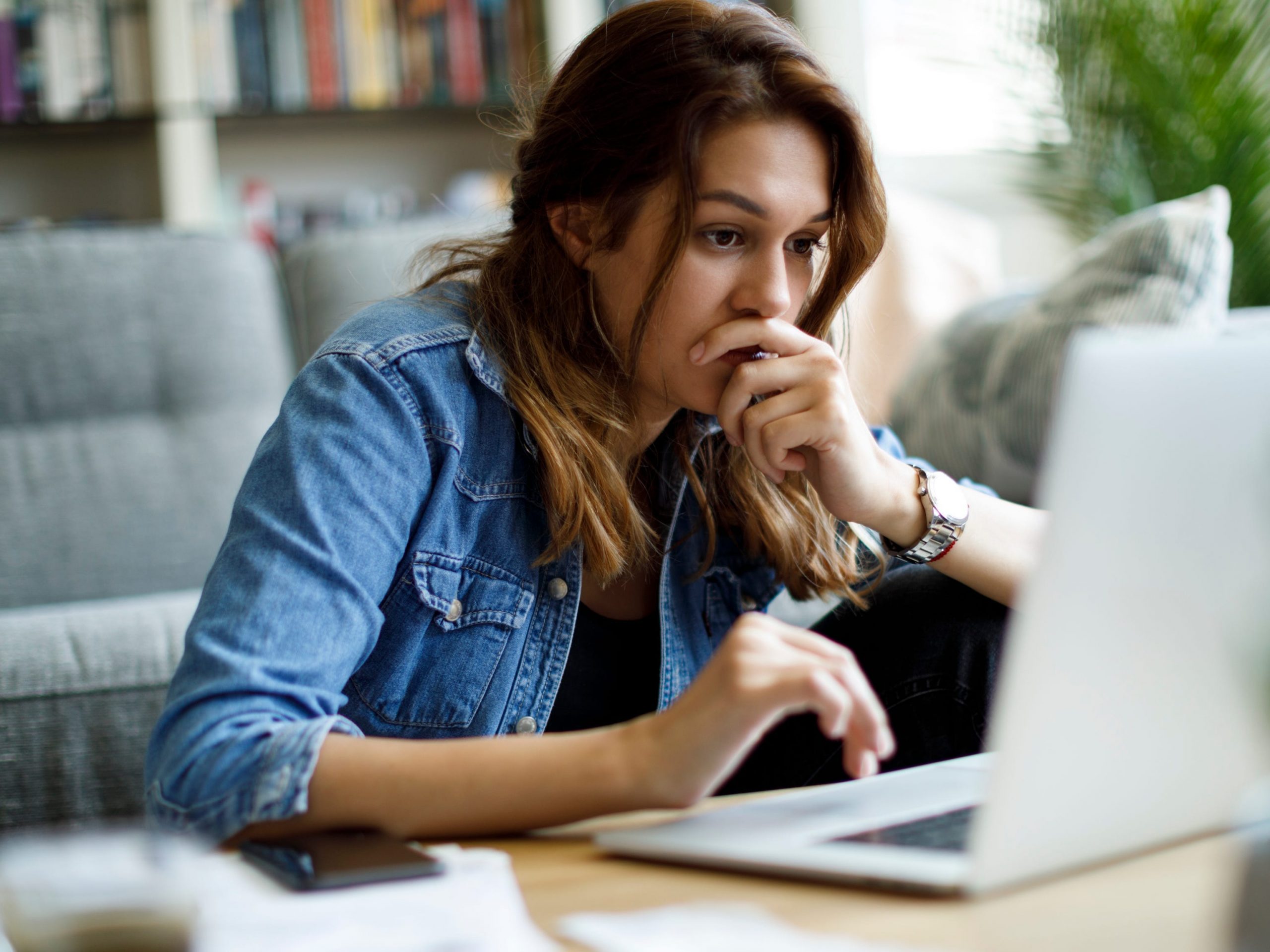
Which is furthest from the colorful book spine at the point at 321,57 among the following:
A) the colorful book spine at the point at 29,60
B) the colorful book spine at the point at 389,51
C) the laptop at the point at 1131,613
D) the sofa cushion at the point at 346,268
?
the laptop at the point at 1131,613

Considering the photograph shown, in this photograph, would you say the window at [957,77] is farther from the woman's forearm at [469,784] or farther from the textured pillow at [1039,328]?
the woman's forearm at [469,784]

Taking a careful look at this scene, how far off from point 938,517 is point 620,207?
0.38 meters

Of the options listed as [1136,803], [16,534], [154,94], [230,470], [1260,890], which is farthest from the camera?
[154,94]

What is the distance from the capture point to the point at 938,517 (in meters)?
1.08

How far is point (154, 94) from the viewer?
9.03ft

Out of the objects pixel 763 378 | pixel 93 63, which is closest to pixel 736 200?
pixel 763 378

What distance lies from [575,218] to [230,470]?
90 centimetres

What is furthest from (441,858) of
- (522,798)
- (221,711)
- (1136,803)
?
(1136,803)

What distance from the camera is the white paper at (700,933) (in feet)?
1.53

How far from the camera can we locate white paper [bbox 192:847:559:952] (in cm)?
48

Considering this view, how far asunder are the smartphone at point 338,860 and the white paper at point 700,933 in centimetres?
9

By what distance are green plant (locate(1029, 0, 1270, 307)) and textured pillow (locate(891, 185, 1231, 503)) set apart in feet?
2.44

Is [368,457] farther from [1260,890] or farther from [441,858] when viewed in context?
[1260,890]

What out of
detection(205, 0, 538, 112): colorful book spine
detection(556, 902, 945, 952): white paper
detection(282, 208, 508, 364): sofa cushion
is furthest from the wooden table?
detection(205, 0, 538, 112): colorful book spine
